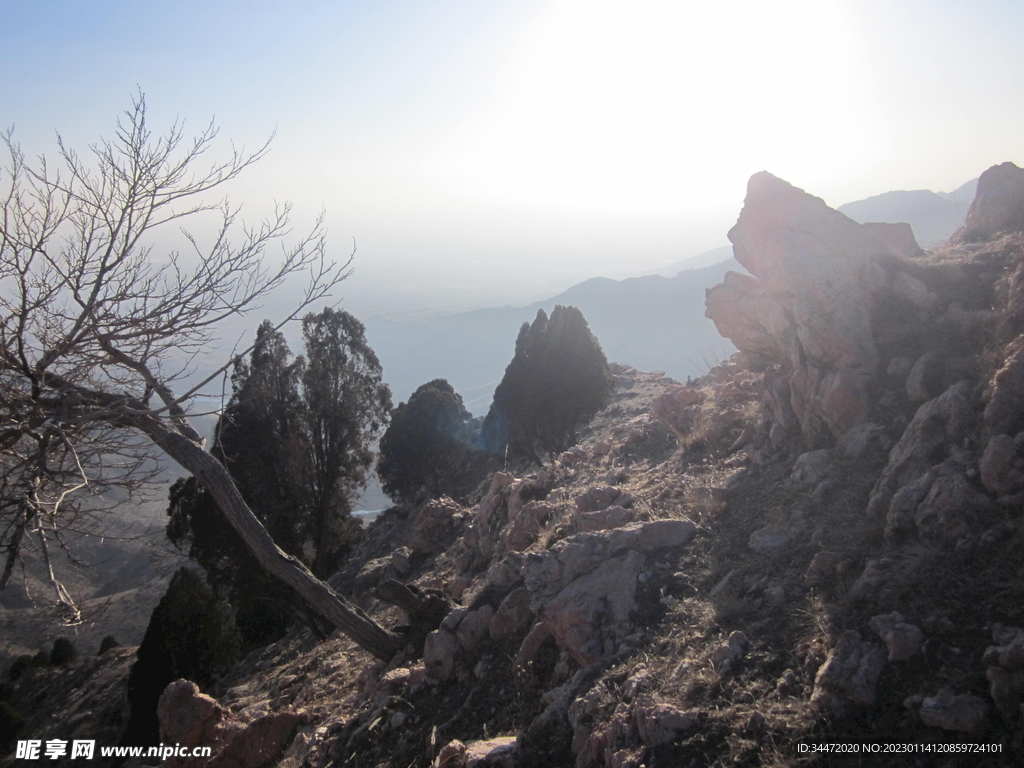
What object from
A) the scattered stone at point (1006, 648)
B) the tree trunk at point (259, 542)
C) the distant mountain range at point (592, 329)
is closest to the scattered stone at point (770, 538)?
the scattered stone at point (1006, 648)

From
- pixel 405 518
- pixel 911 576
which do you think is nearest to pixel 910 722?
pixel 911 576

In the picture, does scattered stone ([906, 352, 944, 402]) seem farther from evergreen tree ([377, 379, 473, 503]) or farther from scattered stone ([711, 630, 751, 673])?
evergreen tree ([377, 379, 473, 503])

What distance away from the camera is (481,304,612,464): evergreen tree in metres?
20.8

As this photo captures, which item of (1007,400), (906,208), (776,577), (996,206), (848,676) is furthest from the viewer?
(906,208)

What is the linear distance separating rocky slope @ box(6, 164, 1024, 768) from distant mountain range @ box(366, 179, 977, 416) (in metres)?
6.64

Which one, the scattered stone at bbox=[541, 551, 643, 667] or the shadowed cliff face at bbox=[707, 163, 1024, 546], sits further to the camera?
the scattered stone at bbox=[541, 551, 643, 667]

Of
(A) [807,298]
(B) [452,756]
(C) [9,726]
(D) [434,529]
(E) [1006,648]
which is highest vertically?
(A) [807,298]

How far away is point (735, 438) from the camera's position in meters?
7.81

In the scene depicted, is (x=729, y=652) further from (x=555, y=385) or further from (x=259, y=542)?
(x=555, y=385)

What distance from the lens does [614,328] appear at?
7269 centimetres

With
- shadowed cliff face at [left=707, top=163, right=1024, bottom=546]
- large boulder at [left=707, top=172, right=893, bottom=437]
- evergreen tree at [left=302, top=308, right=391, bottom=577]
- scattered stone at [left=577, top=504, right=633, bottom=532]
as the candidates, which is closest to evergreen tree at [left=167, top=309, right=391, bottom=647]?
evergreen tree at [left=302, top=308, right=391, bottom=577]

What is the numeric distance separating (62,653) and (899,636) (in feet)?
85.2

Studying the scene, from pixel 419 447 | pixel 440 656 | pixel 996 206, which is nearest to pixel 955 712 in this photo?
pixel 440 656

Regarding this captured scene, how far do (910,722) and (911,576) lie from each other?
3.30 ft
